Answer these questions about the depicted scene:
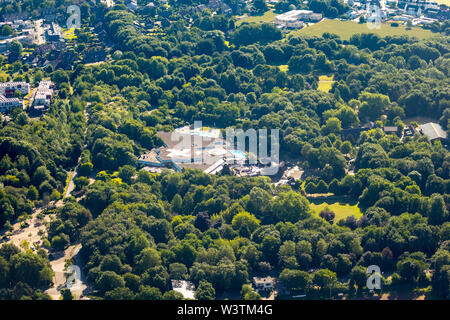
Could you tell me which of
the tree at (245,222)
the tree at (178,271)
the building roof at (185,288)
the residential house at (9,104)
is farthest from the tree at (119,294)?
the residential house at (9,104)

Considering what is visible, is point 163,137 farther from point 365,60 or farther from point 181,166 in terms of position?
point 365,60

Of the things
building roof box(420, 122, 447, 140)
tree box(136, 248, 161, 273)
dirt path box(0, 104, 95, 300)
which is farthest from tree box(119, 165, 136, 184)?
building roof box(420, 122, 447, 140)

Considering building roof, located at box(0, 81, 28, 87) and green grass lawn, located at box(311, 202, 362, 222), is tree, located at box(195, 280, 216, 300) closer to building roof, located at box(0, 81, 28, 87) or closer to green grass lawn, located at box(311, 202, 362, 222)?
green grass lawn, located at box(311, 202, 362, 222)

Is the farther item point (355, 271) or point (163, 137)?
point (163, 137)

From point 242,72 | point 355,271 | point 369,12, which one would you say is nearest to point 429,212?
point 355,271

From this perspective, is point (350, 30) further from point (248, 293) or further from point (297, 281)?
point (248, 293)
